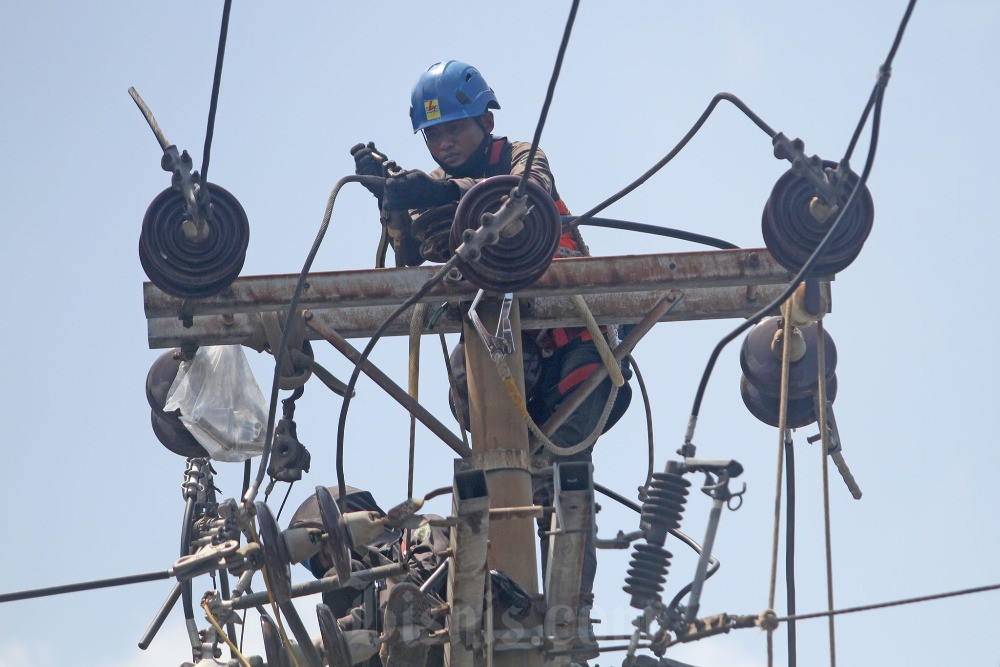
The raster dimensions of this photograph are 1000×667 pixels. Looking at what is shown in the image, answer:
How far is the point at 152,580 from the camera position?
822 cm

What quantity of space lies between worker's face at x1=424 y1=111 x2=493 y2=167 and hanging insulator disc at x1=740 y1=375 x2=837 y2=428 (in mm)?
1809

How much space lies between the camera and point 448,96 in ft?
34.3

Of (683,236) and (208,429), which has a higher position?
(683,236)

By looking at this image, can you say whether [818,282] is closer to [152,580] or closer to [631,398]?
[631,398]

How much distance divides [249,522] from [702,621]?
6.03ft

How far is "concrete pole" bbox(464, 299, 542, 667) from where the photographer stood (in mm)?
8828

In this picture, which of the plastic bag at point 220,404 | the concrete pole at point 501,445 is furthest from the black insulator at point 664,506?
the plastic bag at point 220,404

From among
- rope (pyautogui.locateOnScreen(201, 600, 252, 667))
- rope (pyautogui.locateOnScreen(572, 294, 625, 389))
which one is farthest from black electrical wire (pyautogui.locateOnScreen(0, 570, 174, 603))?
rope (pyautogui.locateOnScreen(572, 294, 625, 389))

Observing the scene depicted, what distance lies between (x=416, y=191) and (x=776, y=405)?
7.35ft

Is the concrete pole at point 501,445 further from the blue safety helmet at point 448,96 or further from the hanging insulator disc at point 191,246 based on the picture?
the blue safety helmet at point 448,96

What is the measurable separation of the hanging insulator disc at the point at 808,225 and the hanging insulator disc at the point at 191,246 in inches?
88.5

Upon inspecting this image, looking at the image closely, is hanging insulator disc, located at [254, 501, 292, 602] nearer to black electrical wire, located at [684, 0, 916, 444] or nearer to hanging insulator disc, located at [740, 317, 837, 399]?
black electrical wire, located at [684, 0, 916, 444]

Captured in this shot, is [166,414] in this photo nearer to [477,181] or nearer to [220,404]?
[220,404]

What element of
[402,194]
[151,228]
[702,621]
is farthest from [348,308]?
[702,621]
